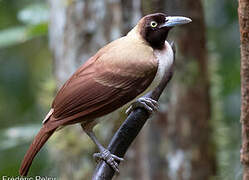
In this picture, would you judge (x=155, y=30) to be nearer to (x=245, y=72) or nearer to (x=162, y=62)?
(x=162, y=62)

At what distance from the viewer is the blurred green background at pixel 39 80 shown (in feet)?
14.6

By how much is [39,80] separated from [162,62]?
132 inches

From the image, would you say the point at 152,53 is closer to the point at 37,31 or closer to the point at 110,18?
the point at 110,18

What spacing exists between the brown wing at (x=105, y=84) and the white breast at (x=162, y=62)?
30mm

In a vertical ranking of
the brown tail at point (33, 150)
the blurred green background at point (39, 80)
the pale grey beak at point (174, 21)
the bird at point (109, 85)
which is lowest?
the blurred green background at point (39, 80)

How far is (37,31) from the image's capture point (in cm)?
438

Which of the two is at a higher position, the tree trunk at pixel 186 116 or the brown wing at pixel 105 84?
the brown wing at pixel 105 84

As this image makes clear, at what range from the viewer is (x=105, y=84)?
2.59 metres

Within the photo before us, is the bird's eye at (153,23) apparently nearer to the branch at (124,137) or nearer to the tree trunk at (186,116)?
the branch at (124,137)

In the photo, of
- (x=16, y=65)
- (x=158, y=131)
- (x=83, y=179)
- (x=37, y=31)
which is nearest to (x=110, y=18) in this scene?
(x=37, y=31)

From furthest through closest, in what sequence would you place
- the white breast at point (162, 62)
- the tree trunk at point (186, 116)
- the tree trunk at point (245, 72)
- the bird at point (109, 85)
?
the tree trunk at point (186, 116), the white breast at point (162, 62), the bird at point (109, 85), the tree trunk at point (245, 72)

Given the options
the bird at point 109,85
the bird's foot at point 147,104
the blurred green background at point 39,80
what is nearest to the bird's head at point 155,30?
the bird at point 109,85

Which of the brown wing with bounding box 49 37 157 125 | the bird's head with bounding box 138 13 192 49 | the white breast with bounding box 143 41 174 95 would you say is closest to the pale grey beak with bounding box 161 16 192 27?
the bird's head with bounding box 138 13 192 49

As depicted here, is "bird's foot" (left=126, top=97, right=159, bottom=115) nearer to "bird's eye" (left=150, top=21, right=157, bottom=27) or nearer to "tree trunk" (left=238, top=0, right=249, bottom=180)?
"bird's eye" (left=150, top=21, right=157, bottom=27)
